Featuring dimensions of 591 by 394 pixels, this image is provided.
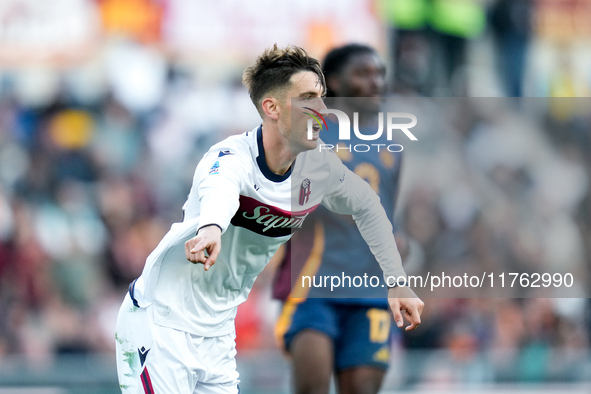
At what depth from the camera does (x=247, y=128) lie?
10.4 metres

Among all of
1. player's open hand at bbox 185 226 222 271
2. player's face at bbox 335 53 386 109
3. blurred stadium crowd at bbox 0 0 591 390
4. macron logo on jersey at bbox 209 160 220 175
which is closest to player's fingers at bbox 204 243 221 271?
player's open hand at bbox 185 226 222 271

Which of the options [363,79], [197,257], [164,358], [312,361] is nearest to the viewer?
[197,257]

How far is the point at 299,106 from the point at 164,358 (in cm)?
125

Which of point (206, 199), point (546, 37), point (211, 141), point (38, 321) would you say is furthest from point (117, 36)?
point (206, 199)

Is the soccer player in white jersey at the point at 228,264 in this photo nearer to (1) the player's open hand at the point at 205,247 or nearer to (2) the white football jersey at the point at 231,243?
(2) the white football jersey at the point at 231,243

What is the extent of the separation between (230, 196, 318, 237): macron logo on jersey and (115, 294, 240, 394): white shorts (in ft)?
1.76

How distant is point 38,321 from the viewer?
9.08m

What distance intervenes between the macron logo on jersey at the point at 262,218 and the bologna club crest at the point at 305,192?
0.25ft

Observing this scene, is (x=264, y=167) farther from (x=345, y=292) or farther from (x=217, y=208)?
(x=345, y=292)

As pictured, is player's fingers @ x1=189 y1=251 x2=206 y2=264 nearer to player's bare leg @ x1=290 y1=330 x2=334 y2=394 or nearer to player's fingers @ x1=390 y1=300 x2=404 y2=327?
player's fingers @ x1=390 y1=300 x2=404 y2=327

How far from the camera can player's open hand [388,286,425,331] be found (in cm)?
395

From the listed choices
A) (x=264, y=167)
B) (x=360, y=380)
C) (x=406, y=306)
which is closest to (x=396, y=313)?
(x=406, y=306)

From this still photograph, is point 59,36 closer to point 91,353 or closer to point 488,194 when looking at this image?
point 91,353

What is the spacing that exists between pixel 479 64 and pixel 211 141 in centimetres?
342
